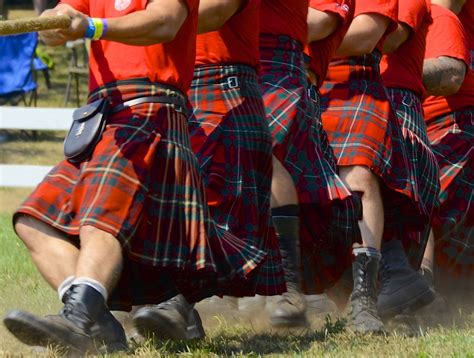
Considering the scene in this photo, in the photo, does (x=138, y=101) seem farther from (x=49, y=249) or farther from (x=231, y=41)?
(x=231, y=41)

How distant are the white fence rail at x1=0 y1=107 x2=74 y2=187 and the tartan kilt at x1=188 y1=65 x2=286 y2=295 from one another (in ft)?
20.7

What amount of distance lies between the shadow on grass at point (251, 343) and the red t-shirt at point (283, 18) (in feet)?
4.11

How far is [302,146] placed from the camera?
575 centimetres

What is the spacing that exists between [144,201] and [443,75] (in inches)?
104

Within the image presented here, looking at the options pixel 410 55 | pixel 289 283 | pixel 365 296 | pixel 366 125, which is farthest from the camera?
pixel 410 55

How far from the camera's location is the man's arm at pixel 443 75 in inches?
264

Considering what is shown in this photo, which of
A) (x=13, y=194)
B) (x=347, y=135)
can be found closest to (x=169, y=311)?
(x=347, y=135)

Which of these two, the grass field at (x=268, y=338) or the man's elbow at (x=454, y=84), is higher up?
the man's elbow at (x=454, y=84)

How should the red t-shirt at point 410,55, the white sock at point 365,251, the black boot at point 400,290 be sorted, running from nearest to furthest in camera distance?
the white sock at point 365,251 < the black boot at point 400,290 < the red t-shirt at point 410,55

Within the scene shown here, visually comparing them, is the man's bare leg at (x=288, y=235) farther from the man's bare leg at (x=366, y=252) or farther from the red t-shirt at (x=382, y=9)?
the red t-shirt at (x=382, y=9)

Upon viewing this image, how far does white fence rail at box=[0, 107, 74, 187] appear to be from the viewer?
1150 centimetres

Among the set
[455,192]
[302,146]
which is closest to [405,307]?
[302,146]

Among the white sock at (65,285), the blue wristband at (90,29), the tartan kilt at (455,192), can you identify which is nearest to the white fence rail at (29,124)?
the tartan kilt at (455,192)

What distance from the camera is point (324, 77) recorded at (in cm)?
603
